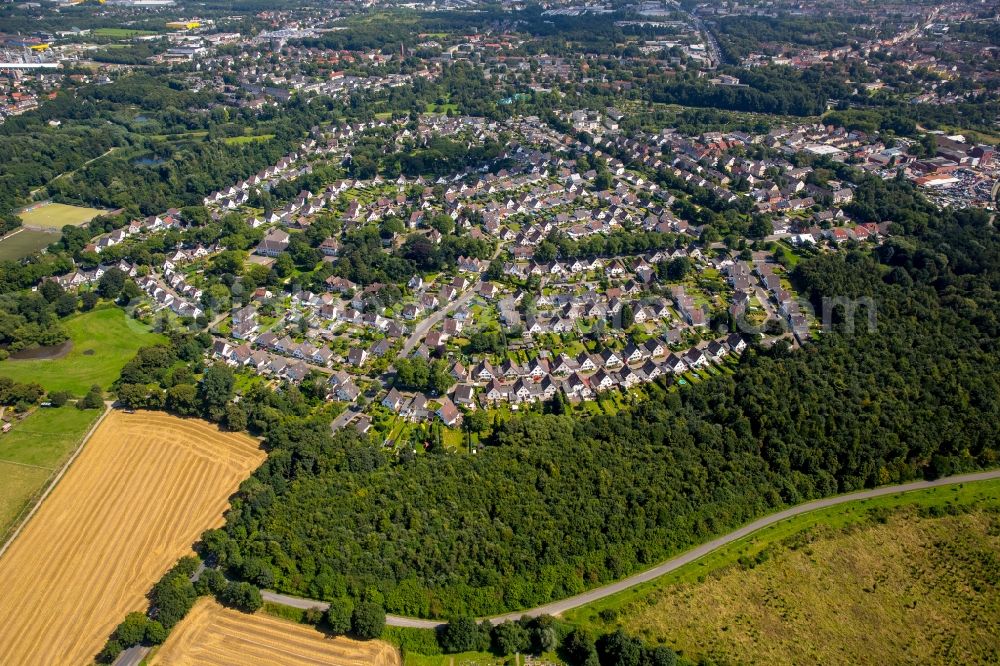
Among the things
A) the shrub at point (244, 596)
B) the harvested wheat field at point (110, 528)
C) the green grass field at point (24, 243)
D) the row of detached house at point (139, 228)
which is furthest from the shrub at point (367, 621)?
the green grass field at point (24, 243)

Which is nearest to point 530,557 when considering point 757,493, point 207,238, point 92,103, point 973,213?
point 757,493

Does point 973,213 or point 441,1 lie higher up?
point 441,1

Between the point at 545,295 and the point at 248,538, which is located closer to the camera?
the point at 248,538

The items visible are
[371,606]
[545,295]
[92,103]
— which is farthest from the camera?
[92,103]

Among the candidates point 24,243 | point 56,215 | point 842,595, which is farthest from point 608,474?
point 56,215

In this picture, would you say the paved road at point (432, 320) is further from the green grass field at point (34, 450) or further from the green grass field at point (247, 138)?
the green grass field at point (247, 138)

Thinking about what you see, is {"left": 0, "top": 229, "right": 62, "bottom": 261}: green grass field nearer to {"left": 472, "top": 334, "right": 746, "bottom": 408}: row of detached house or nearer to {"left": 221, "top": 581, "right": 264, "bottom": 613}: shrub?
{"left": 472, "top": 334, "right": 746, "bottom": 408}: row of detached house

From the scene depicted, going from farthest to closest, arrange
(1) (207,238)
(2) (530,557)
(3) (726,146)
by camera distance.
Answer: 1. (3) (726,146)
2. (1) (207,238)
3. (2) (530,557)

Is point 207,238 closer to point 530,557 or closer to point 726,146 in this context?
point 530,557

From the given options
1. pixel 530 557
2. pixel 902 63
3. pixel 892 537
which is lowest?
pixel 892 537
